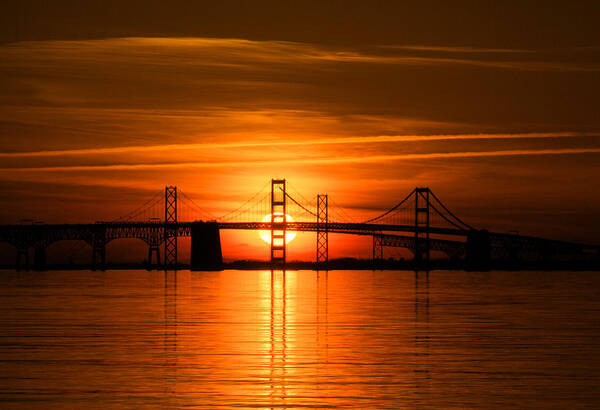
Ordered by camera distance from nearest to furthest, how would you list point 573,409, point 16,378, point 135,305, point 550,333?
1. point 573,409
2. point 16,378
3. point 550,333
4. point 135,305

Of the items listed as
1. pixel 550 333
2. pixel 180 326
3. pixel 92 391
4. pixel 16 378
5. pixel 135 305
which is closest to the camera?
pixel 92 391

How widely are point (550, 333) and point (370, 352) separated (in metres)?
6.66

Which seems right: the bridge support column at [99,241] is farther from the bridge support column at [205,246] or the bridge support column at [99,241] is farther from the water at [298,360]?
the water at [298,360]

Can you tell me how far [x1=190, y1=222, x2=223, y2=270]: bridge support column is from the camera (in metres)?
108

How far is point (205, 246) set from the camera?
10931 cm

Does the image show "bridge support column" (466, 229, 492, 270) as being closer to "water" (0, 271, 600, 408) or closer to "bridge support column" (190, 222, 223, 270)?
"bridge support column" (190, 222, 223, 270)

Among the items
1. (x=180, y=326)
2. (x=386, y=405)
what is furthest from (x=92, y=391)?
(x=180, y=326)

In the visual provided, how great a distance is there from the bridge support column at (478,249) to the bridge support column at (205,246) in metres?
30.1

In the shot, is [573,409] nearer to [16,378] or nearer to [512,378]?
[512,378]

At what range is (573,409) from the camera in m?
13.1

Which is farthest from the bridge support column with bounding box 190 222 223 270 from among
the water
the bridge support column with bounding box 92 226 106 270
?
the water

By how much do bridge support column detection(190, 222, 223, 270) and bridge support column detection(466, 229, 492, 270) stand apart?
1187 inches

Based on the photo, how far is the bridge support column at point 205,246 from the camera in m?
108

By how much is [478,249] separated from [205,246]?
33.2 metres
